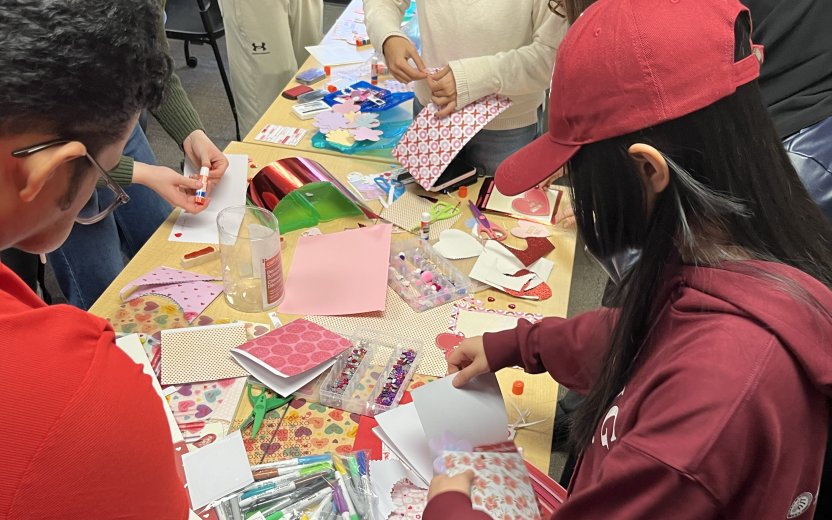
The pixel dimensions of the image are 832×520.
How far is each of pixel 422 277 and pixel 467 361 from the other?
0.99 feet

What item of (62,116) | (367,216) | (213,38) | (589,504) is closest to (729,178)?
(589,504)

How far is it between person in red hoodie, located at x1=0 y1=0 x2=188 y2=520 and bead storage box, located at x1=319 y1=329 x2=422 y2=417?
0.49 meters

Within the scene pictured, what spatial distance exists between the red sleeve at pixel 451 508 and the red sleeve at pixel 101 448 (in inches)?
13.8

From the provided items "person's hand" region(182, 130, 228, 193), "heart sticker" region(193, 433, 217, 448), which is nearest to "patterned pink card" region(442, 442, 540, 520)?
"heart sticker" region(193, 433, 217, 448)

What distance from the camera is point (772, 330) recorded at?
66 centimetres

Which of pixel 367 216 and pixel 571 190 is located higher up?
pixel 571 190

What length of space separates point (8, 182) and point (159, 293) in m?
0.80

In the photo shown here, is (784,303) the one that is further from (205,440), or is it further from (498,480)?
(205,440)

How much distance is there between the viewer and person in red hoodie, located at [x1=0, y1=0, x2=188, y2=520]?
0.53 meters

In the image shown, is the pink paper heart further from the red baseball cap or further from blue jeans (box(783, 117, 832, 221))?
blue jeans (box(783, 117, 832, 221))

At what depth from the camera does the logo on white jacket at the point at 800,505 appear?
713mm

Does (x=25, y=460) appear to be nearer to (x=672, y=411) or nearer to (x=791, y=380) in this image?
(x=672, y=411)

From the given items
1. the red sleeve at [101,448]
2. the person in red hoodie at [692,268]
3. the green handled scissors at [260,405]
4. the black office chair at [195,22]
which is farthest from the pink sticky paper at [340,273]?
the black office chair at [195,22]

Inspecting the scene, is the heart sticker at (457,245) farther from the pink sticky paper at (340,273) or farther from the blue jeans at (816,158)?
the blue jeans at (816,158)
